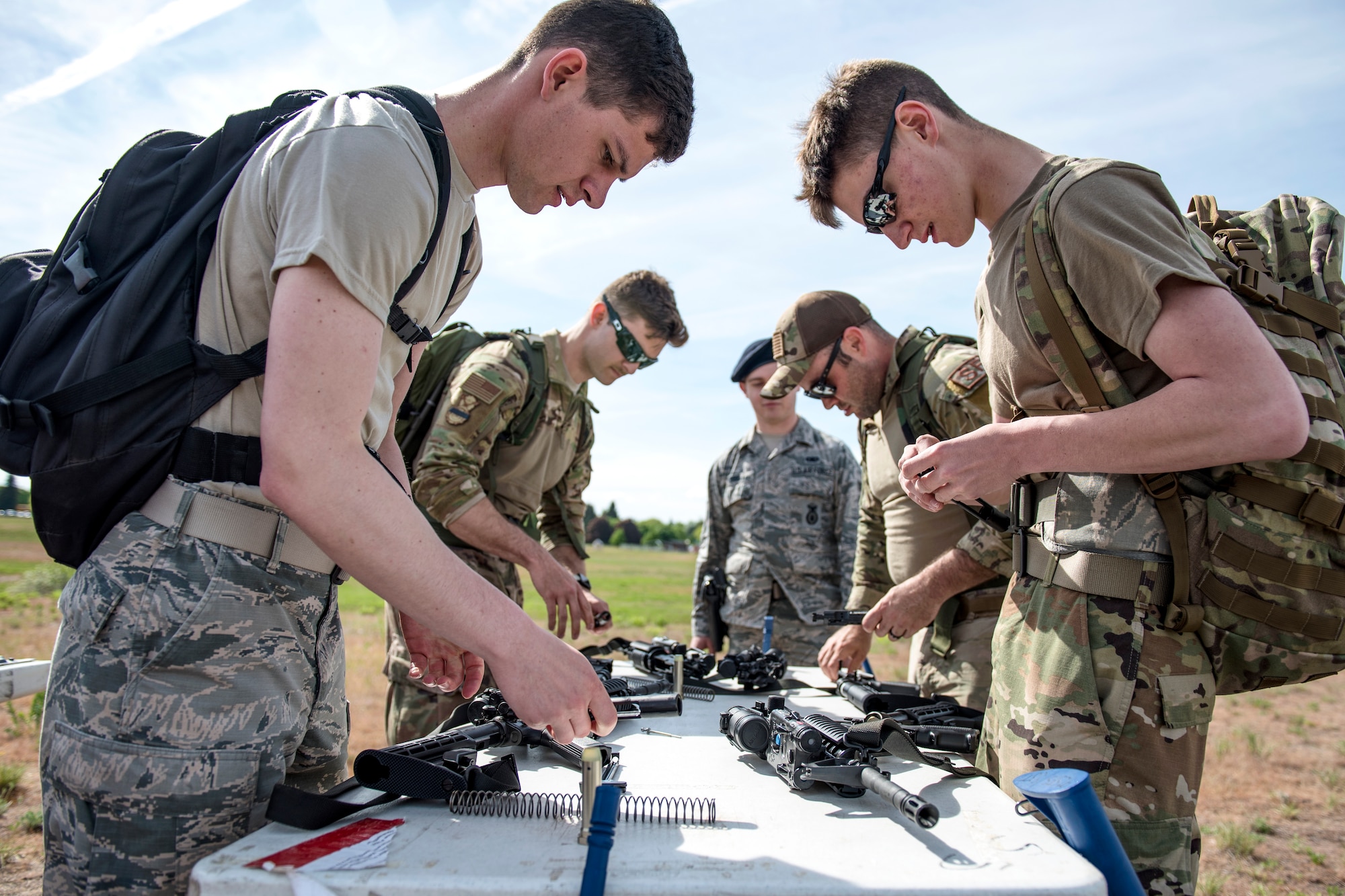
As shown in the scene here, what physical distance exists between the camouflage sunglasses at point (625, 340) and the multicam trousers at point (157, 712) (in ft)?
10.6

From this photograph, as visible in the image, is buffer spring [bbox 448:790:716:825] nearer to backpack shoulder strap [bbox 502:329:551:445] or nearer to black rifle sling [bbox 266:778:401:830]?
black rifle sling [bbox 266:778:401:830]

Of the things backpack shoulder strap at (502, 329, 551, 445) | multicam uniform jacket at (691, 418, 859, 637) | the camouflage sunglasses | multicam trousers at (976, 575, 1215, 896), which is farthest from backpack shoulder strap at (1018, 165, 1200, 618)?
multicam uniform jacket at (691, 418, 859, 637)

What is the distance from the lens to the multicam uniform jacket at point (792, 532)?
5.85 metres

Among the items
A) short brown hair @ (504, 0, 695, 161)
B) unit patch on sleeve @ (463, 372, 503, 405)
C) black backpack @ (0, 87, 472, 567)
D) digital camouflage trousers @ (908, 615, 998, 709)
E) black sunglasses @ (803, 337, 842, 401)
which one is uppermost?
short brown hair @ (504, 0, 695, 161)

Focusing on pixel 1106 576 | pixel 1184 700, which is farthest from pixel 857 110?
pixel 1184 700

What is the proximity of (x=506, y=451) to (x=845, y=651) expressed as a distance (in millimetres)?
1981

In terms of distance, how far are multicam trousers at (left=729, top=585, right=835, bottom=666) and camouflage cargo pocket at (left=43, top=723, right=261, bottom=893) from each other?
15.3 feet

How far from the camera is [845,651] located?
351 centimetres

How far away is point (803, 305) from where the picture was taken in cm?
444

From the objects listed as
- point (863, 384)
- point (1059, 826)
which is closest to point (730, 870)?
point (1059, 826)

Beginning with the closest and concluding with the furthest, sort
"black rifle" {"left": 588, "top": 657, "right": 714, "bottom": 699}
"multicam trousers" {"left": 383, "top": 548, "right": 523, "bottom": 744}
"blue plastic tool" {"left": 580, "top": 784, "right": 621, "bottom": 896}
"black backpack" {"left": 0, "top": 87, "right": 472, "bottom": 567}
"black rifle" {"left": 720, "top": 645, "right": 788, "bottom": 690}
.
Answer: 1. "blue plastic tool" {"left": 580, "top": 784, "right": 621, "bottom": 896}
2. "black backpack" {"left": 0, "top": 87, "right": 472, "bottom": 567}
3. "black rifle" {"left": 588, "top": 657, "right": 714, "bottom": 699}
4. "black rifle" {"left": 720, "top": 645, "right": 788, "bottom": 690}
5. "multicam trousers" {"left": 383, "top": 548, "right": 523, "bottom": 744}

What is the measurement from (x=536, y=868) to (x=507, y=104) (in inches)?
62.8

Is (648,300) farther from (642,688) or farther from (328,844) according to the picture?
(328,844)

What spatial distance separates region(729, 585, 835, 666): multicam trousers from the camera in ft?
19.1
